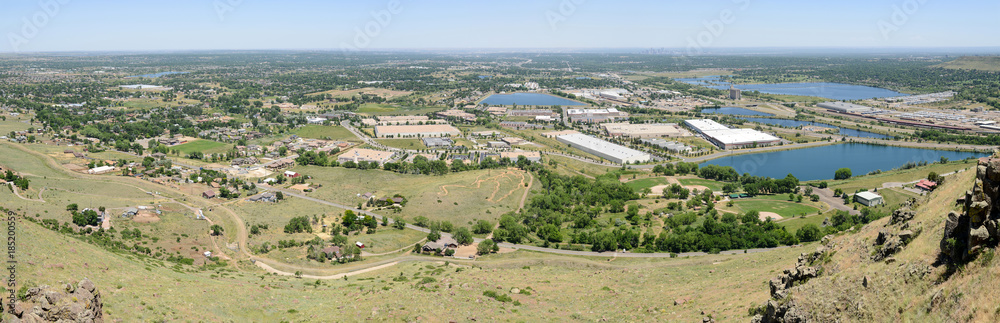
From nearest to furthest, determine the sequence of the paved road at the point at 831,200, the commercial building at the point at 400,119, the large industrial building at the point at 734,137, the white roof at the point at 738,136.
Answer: the paved road at the point at 831,200, the large industrial building at the point at 734,137, the white roof at the point at 738,136, the commercial building at the point at 400,119

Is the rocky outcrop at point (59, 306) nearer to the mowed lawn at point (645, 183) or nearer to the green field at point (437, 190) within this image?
the green field at point (437, 190)

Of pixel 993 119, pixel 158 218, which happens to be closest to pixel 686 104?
pixel 993 119

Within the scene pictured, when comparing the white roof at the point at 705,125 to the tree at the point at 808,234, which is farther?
the white roof at the point at 705,125

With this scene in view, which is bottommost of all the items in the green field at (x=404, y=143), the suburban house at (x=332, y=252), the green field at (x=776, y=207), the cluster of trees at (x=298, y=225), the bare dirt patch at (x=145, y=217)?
the green field at (x=776, y=207)

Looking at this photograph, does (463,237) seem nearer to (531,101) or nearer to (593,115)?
(593,115)

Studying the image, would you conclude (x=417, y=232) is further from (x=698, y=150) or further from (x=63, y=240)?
(x=698, y=150)

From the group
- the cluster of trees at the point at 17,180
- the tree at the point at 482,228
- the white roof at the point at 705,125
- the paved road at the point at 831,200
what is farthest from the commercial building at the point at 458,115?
the cluster of trees at the point at 17,180
